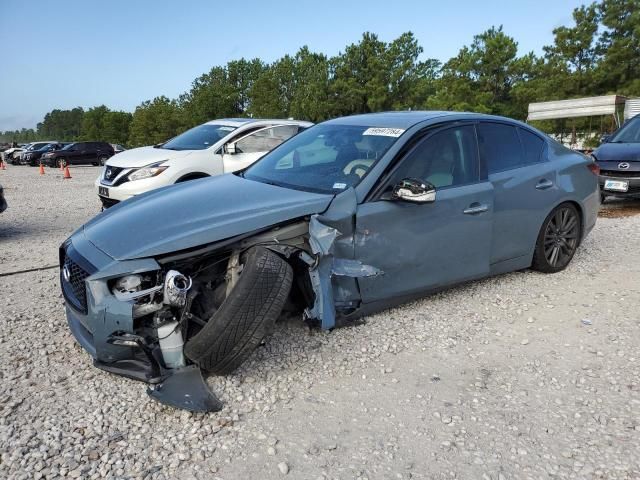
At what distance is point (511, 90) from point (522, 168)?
1348 inches

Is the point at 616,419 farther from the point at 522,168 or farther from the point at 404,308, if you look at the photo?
the point at 522,168

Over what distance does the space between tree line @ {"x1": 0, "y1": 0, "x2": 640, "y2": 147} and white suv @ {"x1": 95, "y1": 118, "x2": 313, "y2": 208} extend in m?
26.8

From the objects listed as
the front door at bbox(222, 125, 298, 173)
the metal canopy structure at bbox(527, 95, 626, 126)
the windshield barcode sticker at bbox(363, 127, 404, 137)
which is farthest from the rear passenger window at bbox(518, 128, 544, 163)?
the metal canopy structure at bbox(527, 95, 626, 126)

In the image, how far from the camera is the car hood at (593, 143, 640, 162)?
8562 mm

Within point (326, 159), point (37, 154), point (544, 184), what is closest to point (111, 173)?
point (326, 159)

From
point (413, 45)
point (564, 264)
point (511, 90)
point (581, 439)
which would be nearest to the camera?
point (581, 439)

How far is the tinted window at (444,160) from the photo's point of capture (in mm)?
3770

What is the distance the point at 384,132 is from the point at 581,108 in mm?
17803

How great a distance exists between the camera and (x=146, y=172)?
7547 mm

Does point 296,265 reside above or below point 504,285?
above

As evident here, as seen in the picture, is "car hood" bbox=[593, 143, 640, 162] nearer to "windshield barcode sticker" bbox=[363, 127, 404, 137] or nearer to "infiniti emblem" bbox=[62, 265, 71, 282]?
"windshield barcode sticker" bbox=[363, 127, 404, 137]

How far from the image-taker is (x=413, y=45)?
43.2m

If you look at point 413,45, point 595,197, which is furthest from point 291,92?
point 595,197

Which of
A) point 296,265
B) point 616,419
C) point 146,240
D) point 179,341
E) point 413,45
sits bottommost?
point 616,419
